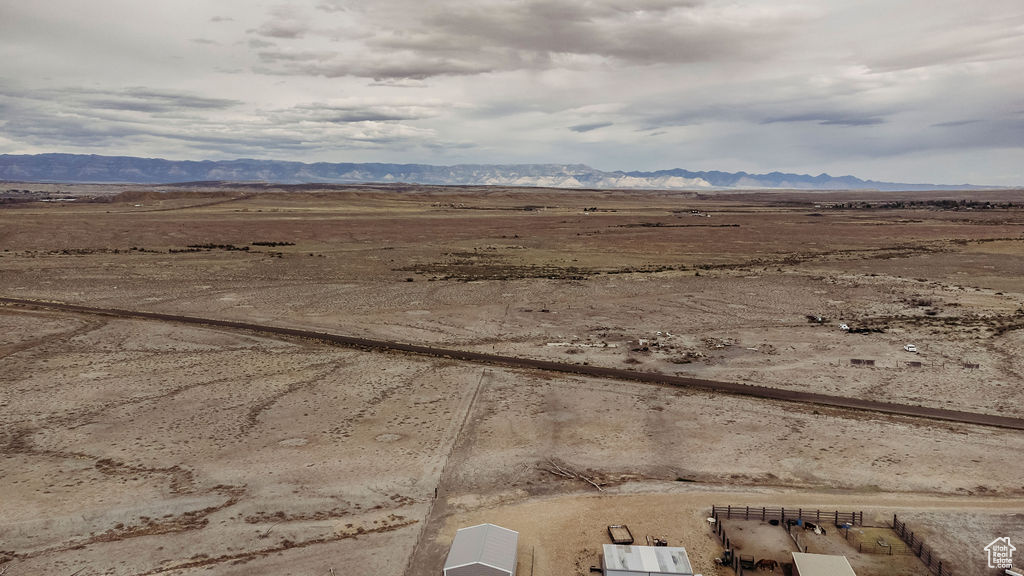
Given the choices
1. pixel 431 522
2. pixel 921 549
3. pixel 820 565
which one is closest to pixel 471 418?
pixel 431 522

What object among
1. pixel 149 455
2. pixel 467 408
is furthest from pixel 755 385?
pixel 149 455

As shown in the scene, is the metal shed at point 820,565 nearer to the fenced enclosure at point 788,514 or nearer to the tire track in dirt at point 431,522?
the fenced enclosure at point 788,514

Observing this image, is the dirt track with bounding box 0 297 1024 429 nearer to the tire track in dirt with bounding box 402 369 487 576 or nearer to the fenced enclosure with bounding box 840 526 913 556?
the tire track in dirt with bounding box 402 369 487 576

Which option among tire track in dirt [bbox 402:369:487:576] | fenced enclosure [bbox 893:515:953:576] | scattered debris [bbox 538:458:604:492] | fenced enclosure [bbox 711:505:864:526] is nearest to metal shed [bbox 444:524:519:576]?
tire track in dirt [bbox 402:369:487:576]

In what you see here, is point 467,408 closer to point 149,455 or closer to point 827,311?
point 149,455

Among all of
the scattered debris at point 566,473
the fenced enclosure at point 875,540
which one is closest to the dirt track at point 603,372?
the scattered debris at point 566,473

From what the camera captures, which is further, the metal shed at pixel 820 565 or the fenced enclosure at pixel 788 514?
the fenced enclosure at pixel 788 514

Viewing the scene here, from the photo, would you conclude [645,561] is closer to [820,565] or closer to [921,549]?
[820,565]
